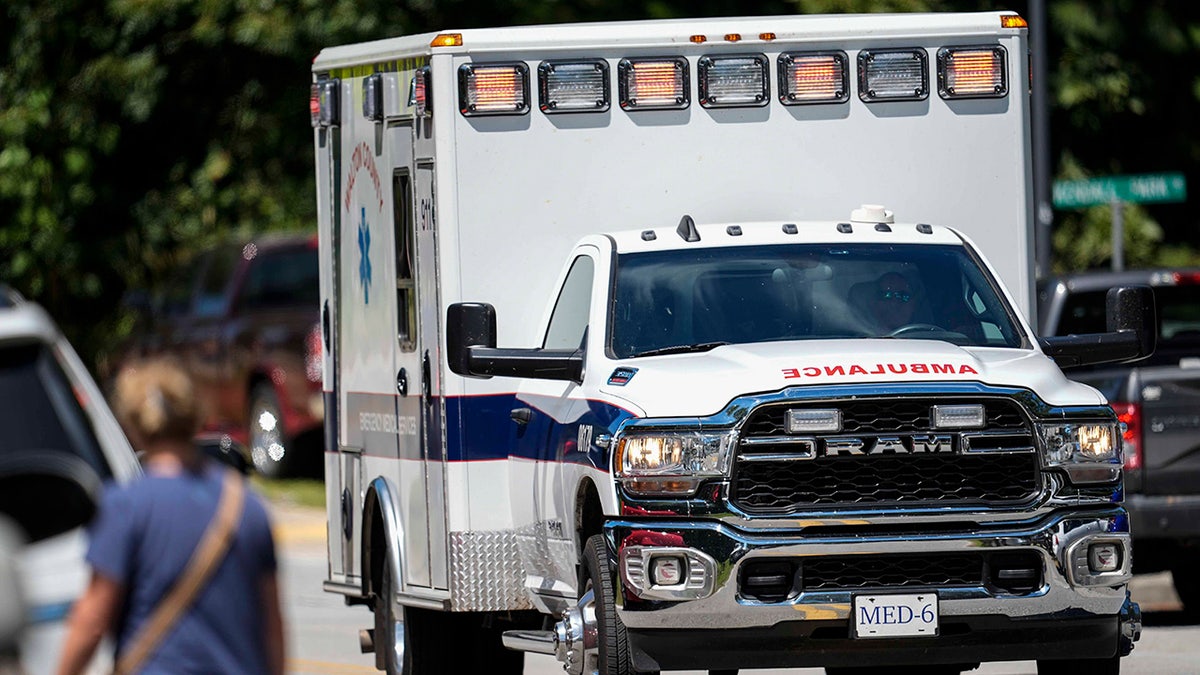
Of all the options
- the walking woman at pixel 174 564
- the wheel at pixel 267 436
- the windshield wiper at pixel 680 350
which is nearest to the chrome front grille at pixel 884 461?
the windshield wiper at pixel 680 350

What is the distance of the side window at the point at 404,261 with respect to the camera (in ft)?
36.3

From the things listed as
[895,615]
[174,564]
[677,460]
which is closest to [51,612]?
[174,564]

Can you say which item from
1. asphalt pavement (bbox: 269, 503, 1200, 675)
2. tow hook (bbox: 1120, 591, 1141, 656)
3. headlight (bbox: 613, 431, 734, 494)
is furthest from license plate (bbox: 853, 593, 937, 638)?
asphalt pavement (bbox: 269, 503, 1200, 675)

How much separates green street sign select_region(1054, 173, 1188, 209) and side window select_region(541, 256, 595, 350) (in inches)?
350

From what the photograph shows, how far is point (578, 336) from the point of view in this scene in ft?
Answer: 33.6

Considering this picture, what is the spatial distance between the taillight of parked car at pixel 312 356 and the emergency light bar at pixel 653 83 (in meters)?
10.2

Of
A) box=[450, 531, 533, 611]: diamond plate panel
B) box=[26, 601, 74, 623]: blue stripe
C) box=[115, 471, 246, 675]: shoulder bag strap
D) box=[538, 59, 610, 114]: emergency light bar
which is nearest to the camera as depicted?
box=[26, 601, 74, 623]: blue stripe

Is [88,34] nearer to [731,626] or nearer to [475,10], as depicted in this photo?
[475,10]

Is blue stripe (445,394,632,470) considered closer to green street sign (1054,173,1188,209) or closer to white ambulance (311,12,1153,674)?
white ambulance (311,12,1153,674)

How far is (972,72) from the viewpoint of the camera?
1107 centimetres

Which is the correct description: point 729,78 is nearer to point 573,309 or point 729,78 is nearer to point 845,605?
point 573,309

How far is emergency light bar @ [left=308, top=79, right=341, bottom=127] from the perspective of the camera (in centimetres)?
1227

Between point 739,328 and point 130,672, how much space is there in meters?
4.73

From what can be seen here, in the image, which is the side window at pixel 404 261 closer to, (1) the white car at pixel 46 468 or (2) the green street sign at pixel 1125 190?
(1) the white car at pixel 46 468
